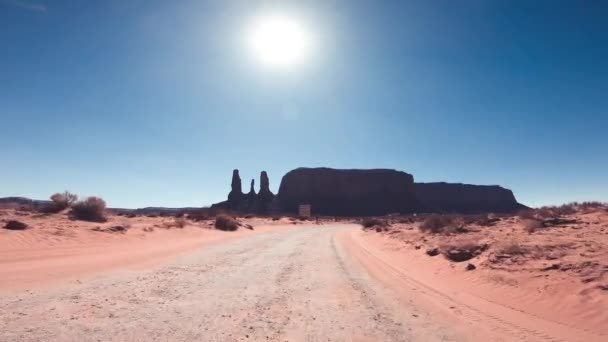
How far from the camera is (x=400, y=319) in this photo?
6227 millimetres

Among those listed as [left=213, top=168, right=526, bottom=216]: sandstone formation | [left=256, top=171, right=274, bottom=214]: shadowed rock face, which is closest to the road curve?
[left=256, top=171, right=274, bottom=214]: shadowed rock face

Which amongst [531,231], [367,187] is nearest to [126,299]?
[531,231]

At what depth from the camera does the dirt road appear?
5.05m

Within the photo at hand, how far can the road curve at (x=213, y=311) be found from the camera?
502 centimetres

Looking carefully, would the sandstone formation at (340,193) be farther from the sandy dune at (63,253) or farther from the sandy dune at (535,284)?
the sandy dune at (535,284)

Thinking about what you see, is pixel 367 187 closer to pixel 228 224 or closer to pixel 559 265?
pixel 228 224

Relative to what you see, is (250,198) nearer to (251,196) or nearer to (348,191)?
(251,196)

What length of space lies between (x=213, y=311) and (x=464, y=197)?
639 ft

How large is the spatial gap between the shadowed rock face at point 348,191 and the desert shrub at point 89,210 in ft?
383

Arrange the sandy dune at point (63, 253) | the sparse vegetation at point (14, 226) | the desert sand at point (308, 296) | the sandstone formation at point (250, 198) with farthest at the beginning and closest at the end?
the sandstone formation at point (250, 198), the sparse vegetation at point (14, 226), the sandy dune at point (63, 253), the desert sand at point (308, 296)

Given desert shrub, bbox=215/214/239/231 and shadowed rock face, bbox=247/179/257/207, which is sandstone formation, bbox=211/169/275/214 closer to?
shadowed rock face, bbox=247/179/257/207

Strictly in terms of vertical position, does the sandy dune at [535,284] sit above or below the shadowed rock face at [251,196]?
below

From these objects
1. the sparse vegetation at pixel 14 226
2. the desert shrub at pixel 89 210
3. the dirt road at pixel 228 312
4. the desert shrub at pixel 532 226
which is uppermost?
the desert shrub at pixel 89 210

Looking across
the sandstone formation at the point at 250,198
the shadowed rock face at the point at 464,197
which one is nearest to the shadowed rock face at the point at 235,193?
the sandstone formation at the point at 250,198
